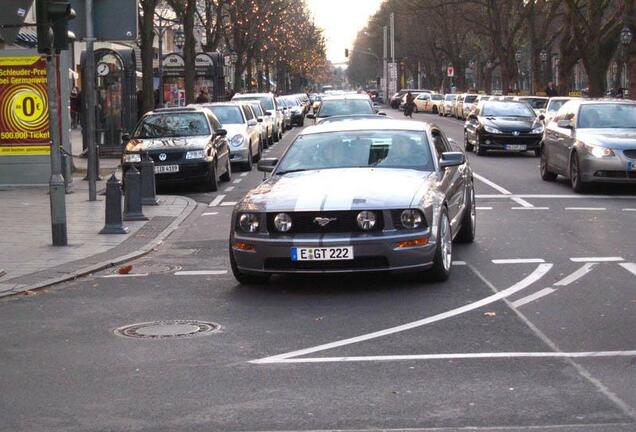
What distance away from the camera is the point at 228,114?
2759 centimetres

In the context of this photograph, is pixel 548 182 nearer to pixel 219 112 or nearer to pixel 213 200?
pixel 213 200

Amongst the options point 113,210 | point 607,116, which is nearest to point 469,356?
point 113,210

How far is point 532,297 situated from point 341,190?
1926 mm

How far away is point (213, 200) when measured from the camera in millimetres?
20016

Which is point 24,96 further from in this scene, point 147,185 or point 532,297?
point 532,297

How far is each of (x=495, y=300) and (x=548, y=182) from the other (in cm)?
1289

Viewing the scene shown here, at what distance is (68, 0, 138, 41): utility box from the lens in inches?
744

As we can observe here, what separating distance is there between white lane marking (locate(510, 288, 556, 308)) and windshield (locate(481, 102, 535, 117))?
2176cm

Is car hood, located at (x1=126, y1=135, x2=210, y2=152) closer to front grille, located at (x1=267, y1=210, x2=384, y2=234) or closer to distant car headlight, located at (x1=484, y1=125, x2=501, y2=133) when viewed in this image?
distant car headlight, located at (x1=484, y1=125, x2=501, y2=133)

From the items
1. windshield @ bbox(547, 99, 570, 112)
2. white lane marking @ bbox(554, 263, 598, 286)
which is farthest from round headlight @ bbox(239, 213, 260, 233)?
windshield @ bbox(547, 99, 570, 112)

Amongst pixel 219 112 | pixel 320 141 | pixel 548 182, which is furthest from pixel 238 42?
pixel 320 141

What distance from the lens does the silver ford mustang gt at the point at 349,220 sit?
31.8 feet

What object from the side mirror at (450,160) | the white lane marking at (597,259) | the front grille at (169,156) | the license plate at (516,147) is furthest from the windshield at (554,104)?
the side mirror at (450,160)

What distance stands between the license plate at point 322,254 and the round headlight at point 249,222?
1.63 feet
